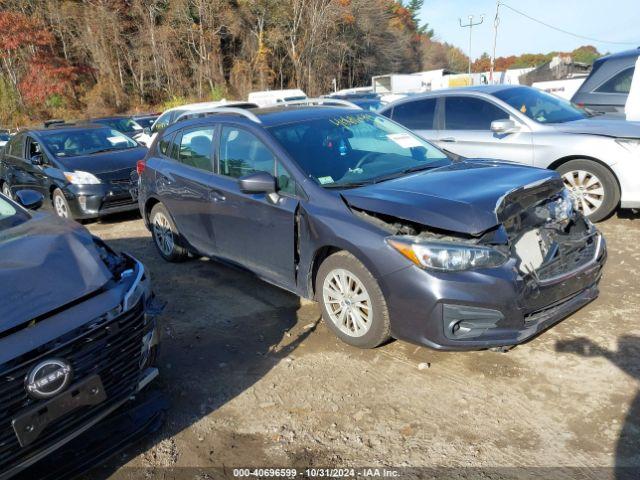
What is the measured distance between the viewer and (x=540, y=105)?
685 centimetres

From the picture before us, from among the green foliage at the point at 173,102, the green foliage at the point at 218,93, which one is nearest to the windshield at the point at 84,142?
the green foliage at the point at 173,102

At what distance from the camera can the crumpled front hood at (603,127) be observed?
5805mm

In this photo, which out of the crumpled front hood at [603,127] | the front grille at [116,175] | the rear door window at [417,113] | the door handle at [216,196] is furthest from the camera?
the front grille at [116,175]

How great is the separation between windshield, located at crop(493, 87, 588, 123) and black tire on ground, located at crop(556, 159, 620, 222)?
857 mm

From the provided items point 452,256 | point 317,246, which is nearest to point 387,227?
point 452,256

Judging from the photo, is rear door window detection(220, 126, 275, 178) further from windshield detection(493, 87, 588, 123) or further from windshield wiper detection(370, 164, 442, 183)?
windshield detection(493, 87, 588, 123)

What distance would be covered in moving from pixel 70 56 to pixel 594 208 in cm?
4235

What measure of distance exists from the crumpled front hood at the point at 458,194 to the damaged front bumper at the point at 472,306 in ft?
1.03

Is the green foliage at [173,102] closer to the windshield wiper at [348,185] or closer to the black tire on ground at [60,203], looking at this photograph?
the black tire on ground at [60,203]

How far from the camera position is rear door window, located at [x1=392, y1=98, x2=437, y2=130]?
7.35 metres

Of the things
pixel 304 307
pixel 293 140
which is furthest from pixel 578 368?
pixel 293 140

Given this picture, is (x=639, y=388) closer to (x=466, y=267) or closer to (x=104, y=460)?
(x=466, y=267)

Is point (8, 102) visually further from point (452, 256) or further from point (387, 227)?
point (452, 256)

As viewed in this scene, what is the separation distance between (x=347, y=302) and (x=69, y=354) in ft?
6.12
